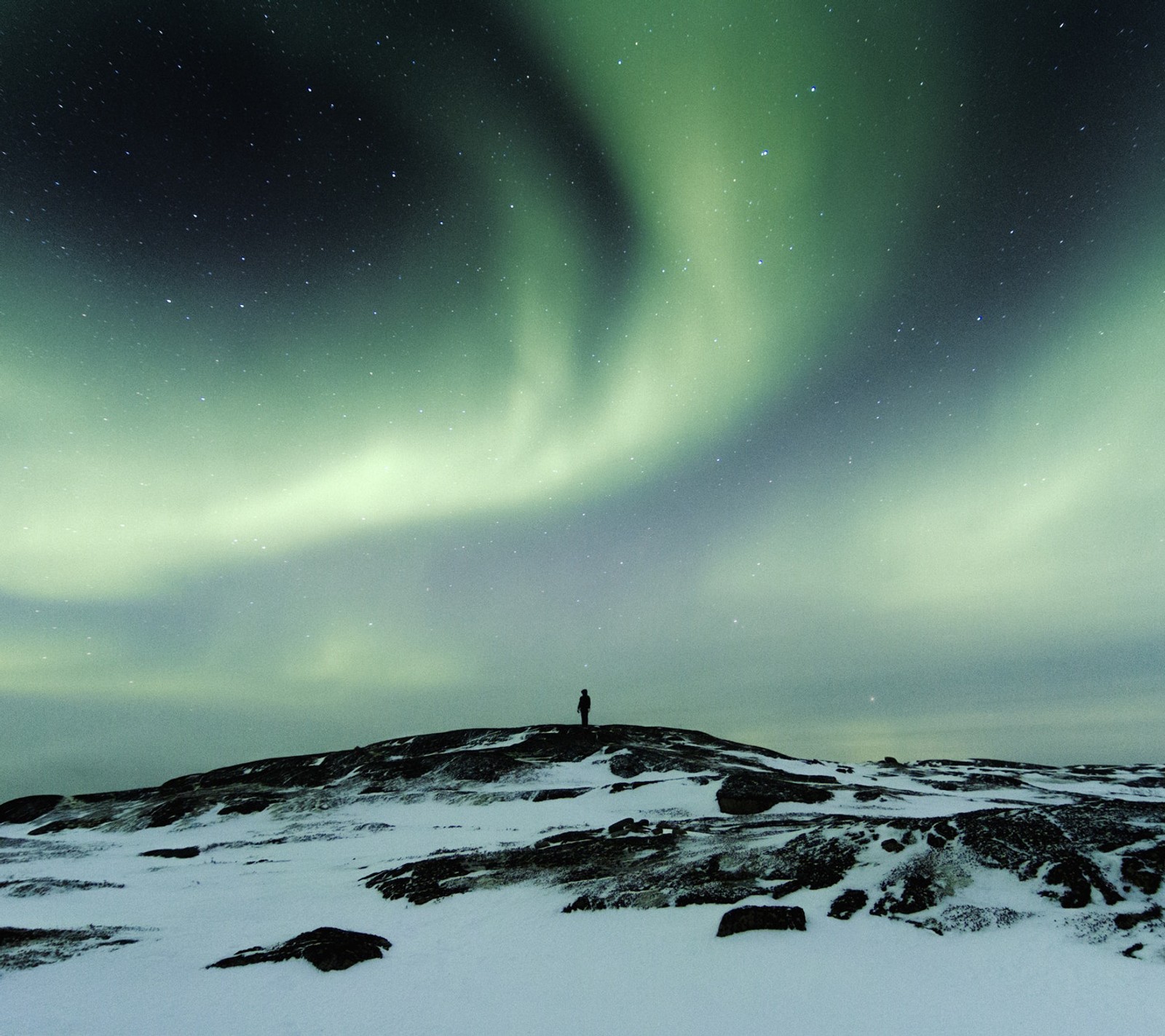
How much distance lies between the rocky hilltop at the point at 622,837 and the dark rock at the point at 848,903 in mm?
63

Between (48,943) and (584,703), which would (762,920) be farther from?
(584,703)

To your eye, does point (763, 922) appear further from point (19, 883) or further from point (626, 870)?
point (19, 883)

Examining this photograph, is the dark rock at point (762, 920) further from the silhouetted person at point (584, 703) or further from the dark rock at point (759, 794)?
the silhouetted person at point (584, 703)

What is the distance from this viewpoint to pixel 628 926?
57.2ft

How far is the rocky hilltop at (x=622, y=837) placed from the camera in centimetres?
1673

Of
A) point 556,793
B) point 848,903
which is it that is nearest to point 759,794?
point 556,793

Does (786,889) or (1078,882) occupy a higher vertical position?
(1078,882)

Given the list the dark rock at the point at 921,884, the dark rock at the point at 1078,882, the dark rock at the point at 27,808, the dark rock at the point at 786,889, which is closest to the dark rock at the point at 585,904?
the dark rock at the point at 786,889

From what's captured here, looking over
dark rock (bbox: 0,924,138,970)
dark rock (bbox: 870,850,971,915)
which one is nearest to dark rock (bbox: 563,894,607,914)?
dark rock (bbox: 870,850,971,915)

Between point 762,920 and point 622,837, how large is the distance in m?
13.5

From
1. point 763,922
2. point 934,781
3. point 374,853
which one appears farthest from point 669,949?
point 934,781

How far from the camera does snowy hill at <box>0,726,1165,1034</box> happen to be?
12750mm

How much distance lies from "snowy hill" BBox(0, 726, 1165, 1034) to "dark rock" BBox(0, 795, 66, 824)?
2242 cm

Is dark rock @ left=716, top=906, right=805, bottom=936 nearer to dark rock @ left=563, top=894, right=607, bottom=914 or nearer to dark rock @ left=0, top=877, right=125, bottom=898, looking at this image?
dark rock @ left=563, top=894, right=607, bottom=914
